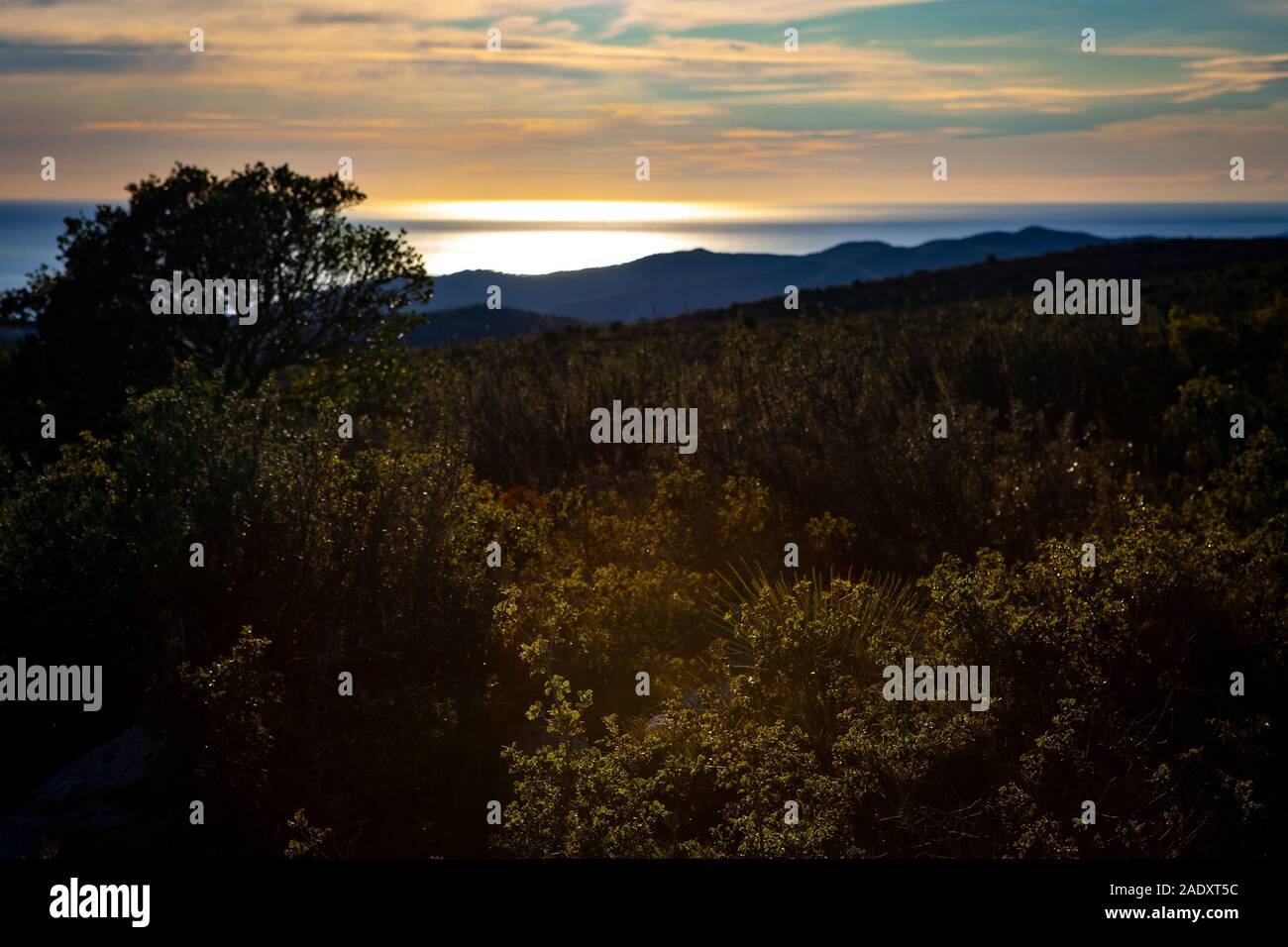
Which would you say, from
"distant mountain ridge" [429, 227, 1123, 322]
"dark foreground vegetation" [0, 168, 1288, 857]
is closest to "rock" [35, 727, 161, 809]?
"dark foreground vegetation" [0, 168, 1288, 857]

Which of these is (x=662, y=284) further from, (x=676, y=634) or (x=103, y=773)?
(x=103, y=773)

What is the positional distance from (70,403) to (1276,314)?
1434 centimetres

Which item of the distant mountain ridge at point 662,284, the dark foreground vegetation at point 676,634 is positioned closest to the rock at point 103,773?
the dark foreground vegetation at point 676,634

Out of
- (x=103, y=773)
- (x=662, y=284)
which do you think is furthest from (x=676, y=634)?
(x=662, y=284)

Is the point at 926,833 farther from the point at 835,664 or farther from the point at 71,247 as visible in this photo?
the point at 71,247

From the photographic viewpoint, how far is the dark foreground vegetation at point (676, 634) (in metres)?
4.19

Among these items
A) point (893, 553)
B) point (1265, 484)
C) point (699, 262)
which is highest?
point (699, 262)

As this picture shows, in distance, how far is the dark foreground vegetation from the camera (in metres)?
4.19

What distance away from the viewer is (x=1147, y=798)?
4.15 metres

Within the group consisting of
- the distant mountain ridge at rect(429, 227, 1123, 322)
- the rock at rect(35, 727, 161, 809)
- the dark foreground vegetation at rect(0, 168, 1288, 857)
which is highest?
the distant mountain ridge at rect(429, 227, 1123, 322)

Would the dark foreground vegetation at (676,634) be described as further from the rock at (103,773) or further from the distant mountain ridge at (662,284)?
the distant mountain ridge at (662,284)

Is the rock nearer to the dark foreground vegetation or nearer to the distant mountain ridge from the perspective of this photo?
the dark foreground vegetation

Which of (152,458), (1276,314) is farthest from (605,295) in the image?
(152,458)

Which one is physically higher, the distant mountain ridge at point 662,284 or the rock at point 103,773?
the distant mountain ridge at point 662,284
